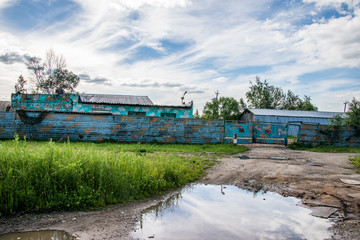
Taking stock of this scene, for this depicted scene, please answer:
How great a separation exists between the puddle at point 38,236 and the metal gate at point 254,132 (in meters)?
13.7

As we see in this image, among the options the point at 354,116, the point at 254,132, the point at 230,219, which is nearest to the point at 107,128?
the point at 254,132

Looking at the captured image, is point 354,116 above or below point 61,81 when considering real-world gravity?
below

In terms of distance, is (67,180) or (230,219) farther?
(67,180)

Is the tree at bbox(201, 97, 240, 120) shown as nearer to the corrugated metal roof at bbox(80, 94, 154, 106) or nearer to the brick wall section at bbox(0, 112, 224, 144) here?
the corrugated metal roof at bbox(80, 94, 154, 106)

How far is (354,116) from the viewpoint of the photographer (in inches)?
692

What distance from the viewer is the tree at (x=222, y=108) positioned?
45.6 m

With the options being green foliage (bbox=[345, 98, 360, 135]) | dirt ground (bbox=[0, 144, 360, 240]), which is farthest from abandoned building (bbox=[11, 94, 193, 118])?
dirt ground (bbox=[0, 144, 360, 240])

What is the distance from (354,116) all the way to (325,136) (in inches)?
110

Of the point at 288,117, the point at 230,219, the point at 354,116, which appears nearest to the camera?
the point at 230,219

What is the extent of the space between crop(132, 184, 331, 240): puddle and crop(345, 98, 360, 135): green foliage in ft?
52.2

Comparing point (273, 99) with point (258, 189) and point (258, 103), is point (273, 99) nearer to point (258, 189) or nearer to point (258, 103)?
point (258, 103)

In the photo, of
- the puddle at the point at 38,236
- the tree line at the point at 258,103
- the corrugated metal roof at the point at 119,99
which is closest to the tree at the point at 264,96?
the tree line at the point at 258,103

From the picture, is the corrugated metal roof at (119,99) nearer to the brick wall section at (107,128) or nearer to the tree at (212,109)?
the brick wall section at (107,128)

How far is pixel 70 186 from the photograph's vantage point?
4.61 m
